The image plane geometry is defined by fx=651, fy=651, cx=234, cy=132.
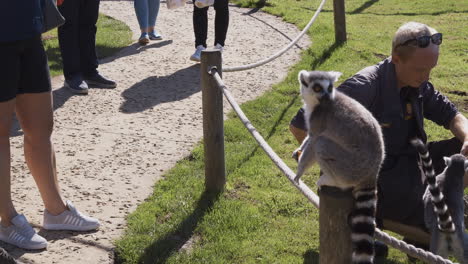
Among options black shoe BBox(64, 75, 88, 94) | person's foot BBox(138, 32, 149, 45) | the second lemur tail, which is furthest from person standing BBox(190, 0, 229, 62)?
the second lemur tail

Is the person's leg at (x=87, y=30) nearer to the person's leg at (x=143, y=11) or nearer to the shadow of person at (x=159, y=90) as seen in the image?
the shadow of person at (x=159, y=90)

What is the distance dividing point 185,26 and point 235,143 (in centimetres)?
452

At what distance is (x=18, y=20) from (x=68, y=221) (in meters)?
1.14

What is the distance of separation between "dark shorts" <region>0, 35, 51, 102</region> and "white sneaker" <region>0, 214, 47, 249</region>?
2.18 feet

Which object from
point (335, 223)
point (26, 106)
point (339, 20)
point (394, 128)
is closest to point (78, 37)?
point (26, 106)

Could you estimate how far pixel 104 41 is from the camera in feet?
27.3

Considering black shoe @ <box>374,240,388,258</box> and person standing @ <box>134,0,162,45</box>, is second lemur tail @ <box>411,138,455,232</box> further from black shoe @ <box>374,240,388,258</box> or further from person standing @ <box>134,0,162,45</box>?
person standing @ <box>134,0,162,45</box>

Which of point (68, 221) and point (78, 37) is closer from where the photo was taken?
point (68, 221)

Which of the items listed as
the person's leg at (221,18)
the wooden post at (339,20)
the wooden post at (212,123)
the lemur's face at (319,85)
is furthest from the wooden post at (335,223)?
the wooden post at (339,20)

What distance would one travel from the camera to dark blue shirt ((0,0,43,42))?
3.23 metres

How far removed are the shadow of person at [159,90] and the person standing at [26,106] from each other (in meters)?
2.37

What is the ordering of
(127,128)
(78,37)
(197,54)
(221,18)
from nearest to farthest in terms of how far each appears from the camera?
(127,128), (78,37), (221,18), (197,54)

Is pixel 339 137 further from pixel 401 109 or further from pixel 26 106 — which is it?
pixel 26 106

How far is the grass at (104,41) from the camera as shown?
294 inches
